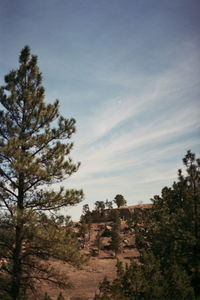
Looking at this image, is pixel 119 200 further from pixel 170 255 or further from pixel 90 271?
pixel 170 255

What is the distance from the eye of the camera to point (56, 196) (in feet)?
38.9

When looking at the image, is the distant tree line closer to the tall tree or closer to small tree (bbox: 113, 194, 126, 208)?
small tree (bbox: 113, 194, 126, 208)

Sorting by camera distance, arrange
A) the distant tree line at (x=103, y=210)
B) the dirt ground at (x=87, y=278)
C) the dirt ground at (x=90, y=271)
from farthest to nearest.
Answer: the distant tree line at (x=103, y=210)
the dirt ground at (x=87, y=278)
the dirt ground at (x=90, y=271)

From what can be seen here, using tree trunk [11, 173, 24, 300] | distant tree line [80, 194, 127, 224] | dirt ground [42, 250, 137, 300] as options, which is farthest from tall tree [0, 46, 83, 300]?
distant tree line [80, 194, 127, 224]

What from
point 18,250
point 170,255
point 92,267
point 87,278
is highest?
point 18,250

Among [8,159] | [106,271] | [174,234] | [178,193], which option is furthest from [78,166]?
[106,271]

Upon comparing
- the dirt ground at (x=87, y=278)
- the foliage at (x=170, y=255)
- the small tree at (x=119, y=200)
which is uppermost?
the small tree at (x=119, y=200)

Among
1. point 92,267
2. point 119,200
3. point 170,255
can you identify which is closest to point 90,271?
point 92,267

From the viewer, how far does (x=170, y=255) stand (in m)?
13.5

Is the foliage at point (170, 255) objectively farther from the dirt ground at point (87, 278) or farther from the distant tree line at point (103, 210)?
the distant tree line at point (103, 210)

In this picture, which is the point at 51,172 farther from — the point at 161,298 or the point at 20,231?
the point at 161,298

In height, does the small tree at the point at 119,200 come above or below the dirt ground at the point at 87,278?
above

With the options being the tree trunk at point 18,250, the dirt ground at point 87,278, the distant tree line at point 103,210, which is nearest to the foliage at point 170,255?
the tree trunk at point 18,250

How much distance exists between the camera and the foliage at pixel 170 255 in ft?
36.3
